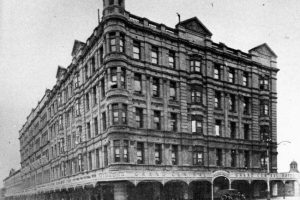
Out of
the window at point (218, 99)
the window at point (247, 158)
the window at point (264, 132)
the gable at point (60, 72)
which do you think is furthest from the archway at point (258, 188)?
the gable at point (60, 72)

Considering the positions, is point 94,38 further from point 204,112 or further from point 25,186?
point 25,186

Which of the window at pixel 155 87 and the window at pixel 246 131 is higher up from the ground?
the window at pixel 155 87

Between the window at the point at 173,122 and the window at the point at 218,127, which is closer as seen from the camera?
the window at the point at 173,122

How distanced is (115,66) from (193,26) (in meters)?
10.8

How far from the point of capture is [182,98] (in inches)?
1363

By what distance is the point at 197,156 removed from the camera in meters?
35.0

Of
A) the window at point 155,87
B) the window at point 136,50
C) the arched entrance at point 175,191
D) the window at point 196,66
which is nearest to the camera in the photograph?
the arched entrance at point 175,191

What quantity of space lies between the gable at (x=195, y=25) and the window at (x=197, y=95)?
5.93 m

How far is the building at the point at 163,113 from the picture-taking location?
30094mm

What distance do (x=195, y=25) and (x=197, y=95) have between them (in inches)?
283

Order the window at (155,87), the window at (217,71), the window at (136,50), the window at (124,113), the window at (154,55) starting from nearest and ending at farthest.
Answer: the window at (124,113) → the window at (136,50) → the window at (155,87) → the window at (154,55) → the window at (217,71)

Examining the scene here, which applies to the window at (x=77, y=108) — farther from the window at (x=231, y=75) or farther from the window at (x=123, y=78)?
the window at (x=231, y=75)

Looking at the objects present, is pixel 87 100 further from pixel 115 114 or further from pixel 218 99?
pixel 218 99

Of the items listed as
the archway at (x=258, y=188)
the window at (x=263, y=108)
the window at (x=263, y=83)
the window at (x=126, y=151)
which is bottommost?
the archway at (x=258, y=188)
